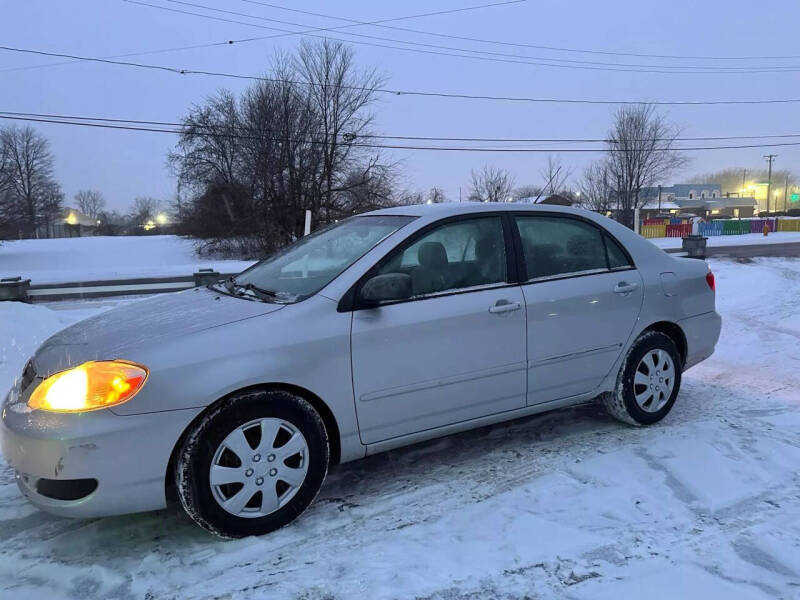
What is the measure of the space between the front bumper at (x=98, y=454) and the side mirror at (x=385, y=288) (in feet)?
3.31

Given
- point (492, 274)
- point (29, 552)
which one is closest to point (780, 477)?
point (492, 274)

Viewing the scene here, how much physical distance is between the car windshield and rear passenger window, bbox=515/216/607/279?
2.70ft

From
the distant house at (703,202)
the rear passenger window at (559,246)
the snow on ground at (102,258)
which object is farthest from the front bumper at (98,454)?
the distant house at (703,202)

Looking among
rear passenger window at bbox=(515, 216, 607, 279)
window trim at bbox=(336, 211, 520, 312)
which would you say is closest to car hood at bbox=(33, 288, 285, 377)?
window trim at bbox=(336, 211, 520, 312)

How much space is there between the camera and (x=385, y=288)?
9.99 ft

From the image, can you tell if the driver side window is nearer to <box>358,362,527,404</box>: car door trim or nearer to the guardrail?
<box>358,362,527,404</box>: car door trim

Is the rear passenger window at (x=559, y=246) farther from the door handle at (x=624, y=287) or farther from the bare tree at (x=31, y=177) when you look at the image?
the bare tree at (x=31, y=177)

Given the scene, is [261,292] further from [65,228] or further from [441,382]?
[65,228]

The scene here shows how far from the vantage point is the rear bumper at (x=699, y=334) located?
4.38m

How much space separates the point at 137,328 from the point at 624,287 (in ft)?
10.0

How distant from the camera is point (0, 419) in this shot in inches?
110

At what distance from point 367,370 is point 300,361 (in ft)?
1.22

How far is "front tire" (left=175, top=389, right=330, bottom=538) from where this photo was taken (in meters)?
2.68

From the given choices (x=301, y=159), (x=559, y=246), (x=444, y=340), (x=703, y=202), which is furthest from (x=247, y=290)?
(x=703, y=202)
